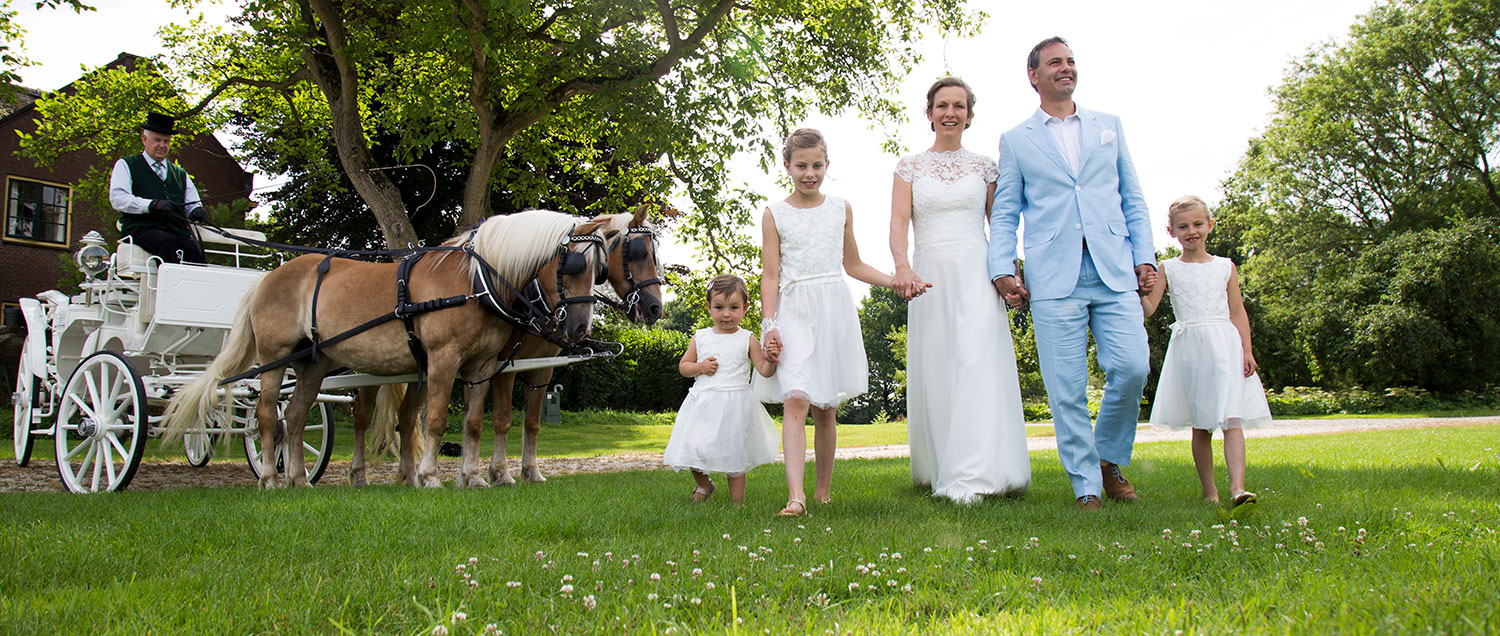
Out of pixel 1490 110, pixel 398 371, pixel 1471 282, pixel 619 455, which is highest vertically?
pixel 1490 110

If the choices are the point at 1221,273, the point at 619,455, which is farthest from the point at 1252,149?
the point at 1221,273

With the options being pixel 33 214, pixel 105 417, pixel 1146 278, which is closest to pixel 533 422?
pixel 105 417

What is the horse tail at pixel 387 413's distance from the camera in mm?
7398

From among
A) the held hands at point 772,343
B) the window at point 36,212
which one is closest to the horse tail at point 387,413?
the held hands at point 772,343

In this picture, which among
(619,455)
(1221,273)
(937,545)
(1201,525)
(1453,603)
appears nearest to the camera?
(1453,603)

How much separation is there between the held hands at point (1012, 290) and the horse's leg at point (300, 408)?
486 cm

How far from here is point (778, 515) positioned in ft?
13.2

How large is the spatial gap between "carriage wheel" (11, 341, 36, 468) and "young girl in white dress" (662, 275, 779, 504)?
6.54m

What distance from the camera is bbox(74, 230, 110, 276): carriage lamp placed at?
22.0 ft

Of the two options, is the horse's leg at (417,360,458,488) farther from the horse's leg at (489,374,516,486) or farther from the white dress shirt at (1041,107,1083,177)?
the white dress shirt at (1041,107,1083,177)

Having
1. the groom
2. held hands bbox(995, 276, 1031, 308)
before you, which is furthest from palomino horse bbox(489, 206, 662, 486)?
the groom

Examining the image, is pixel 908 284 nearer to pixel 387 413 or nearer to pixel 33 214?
pixel 387 413

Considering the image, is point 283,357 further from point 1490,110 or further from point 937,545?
point 1490,110

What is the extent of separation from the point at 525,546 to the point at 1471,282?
3688 centimetres
